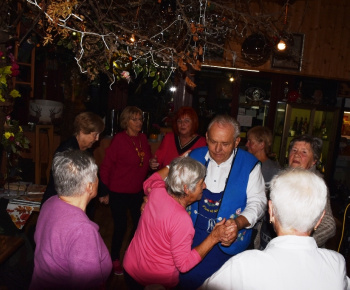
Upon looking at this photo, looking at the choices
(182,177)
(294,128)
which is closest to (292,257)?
(182,177)

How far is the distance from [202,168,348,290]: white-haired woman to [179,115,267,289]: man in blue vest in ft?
2.75

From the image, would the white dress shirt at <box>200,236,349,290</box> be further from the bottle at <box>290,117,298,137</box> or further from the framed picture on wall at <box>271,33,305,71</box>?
the bottle at <box>290,117,298,137</box>

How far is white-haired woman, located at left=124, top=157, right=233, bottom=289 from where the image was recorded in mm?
1832

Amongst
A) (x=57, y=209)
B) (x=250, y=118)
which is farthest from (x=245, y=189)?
(x=250, y=118)

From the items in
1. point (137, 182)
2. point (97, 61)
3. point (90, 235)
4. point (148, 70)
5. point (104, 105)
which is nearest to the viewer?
point (90, 235)

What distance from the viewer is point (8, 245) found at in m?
2.37

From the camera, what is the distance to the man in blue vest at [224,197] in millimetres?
2221

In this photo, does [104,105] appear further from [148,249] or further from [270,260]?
[270,260]

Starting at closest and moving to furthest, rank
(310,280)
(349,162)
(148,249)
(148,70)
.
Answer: (310,280) → (148,249) → (148,70) → (349,162)

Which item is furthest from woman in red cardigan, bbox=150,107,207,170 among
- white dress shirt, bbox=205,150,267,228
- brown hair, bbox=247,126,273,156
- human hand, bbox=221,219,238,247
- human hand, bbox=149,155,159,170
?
human hand, bbox=221,219,238,247

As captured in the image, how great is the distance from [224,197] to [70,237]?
1.02 m

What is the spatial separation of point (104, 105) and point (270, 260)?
5887 millimetres

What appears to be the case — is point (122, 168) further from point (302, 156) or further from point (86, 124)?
point (302, 156)

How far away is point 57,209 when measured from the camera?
174cm
